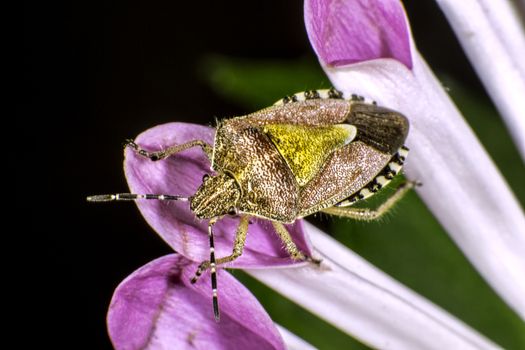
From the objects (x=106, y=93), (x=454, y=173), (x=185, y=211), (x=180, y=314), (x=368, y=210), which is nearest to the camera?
(x=180, y=314)

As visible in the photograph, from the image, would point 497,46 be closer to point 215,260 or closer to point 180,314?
point 215,260

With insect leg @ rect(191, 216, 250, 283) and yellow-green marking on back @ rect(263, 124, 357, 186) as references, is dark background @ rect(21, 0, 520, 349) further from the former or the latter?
insect leg @ rect(191, 216, 250, 283)

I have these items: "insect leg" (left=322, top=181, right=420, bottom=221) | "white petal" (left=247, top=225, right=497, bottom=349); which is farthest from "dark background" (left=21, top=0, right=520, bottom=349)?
"white petal" (left=247, top=225, right=497, bottom=349)

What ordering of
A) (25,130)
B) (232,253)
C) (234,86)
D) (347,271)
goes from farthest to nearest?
(25,130) → (234,86) → (347,271) → (232,253)

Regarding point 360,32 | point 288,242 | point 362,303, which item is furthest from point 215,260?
point 360,32

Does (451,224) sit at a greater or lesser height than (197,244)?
lesser

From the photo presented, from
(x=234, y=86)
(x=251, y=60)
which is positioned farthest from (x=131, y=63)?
(x=234, y=86)

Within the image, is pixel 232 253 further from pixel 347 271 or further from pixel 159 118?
pixel 159 118
